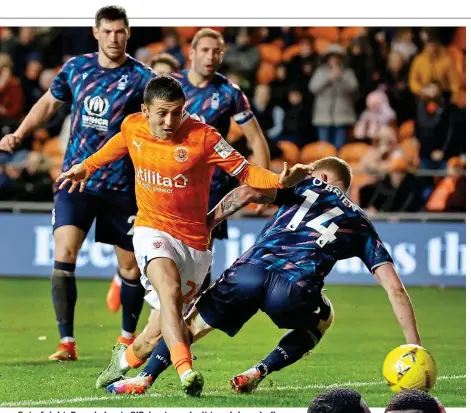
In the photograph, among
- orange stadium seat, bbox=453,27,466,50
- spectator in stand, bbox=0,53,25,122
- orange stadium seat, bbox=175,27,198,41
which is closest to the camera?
spectator in stand, bbox=0,53,25,122

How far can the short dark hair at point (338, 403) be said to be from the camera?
357 cm

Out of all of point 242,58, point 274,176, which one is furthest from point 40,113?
point 242,58

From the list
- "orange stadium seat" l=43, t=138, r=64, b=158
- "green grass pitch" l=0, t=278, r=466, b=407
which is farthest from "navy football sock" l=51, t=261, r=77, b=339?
"orange stadium seat" l=43, t=138, r=64, b=158

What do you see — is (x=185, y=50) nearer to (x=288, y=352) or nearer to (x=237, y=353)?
(x=237, y=353)

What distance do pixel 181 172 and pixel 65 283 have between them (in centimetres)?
194

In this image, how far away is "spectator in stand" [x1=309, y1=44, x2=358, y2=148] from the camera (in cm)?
1458

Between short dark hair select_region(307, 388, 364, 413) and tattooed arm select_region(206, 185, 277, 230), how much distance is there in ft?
10.0

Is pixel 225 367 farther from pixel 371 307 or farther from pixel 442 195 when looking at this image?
pixel 442 195

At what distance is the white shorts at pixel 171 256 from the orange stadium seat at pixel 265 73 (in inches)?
332

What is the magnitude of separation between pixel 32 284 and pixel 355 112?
4911 millimetres

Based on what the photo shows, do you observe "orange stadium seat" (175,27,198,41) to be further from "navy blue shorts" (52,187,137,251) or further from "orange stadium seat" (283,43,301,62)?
"navy blue shorts" (52,187,137,251)

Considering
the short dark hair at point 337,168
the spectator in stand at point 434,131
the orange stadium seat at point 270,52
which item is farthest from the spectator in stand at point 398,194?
the short dark hair at point 337,168

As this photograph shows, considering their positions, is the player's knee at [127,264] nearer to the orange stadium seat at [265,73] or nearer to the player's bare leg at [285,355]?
the player's bare leg at [285,355]

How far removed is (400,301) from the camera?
6.34m
